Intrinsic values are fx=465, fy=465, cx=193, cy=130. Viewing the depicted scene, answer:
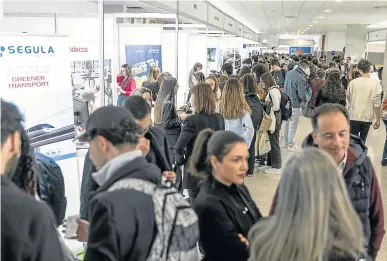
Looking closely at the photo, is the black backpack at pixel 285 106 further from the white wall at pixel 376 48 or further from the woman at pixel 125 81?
the white wall at pixel 376 48

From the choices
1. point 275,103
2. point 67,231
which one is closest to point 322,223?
point 67,231

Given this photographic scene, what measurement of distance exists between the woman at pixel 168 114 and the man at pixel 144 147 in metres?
1.39

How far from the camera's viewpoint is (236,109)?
16.5 ft

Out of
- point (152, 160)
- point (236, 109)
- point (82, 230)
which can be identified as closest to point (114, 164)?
point (82, 230)

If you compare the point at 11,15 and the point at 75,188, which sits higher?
the point at 11,15

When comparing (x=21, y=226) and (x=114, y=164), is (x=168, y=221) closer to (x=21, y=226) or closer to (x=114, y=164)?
(x=114, y=164)

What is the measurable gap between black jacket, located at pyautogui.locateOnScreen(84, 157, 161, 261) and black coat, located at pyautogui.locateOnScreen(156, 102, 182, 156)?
2.95 metres

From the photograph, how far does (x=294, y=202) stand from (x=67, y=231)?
924 mm

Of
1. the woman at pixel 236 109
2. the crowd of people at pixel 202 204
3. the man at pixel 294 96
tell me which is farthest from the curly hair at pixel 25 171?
the man at pixel 294 96

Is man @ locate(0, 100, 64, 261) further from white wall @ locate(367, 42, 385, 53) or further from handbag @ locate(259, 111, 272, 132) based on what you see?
white wall @ locate(367, 42, 385, 53)

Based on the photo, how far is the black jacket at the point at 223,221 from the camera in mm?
1886

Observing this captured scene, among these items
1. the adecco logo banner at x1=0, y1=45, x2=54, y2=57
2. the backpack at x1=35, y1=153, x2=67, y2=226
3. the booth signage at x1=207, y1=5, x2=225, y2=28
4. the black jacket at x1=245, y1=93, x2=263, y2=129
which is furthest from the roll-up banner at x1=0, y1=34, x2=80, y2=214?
the booth signage at x1=207, y1=5, x2=225, y2=28

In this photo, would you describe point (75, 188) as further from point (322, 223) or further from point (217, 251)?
point (322, 223)

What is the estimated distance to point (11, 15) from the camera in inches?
290
